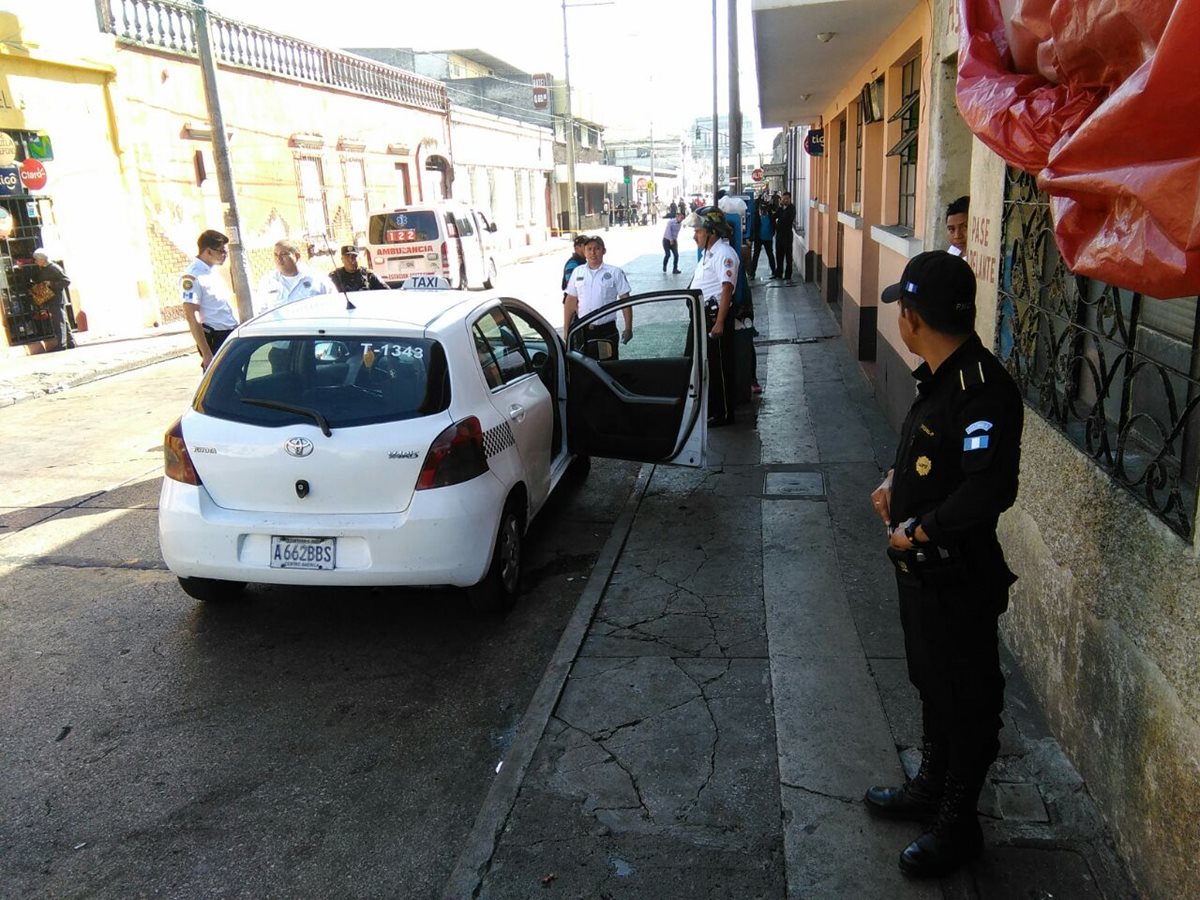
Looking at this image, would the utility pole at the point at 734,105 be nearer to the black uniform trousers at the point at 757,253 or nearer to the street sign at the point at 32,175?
the black uniform trousers at the point at 757,253

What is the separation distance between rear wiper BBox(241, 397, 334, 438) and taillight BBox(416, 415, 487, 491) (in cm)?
49

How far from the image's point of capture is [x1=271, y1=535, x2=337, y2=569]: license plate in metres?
4.27

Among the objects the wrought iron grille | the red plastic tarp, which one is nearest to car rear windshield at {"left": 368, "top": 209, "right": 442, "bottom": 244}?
the wrought iron grille

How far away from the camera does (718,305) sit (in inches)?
321

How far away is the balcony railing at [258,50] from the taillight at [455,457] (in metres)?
15.9

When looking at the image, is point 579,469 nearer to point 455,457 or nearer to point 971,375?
point 455,457

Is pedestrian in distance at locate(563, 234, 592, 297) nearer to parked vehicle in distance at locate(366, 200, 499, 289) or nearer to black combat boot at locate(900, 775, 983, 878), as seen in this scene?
black combat boot at locate(900, 775, 983, 878)

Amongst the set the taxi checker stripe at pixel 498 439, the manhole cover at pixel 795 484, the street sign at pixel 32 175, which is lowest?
the manhole cover at pixel 795 484

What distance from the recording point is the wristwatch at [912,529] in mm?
2559

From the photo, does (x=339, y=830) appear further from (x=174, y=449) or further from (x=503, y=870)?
(x=174, y=449)

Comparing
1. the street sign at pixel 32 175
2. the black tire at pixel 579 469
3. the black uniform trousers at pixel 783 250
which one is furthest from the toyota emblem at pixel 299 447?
the black uniform trousers at pixel 783 250

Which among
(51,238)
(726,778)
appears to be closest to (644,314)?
(51,238)

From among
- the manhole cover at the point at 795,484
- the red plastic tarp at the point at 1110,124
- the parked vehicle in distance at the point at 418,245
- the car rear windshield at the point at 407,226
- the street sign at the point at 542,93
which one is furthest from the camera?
the street sign at the point at 542,93

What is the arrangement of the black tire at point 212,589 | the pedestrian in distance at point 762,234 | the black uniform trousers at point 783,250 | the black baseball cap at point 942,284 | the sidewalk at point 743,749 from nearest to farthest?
the black baseball cap at point 942,284 → the sidewalk at point 743,749 → the black tire at point 212,589 → the pedestrian in distance at point 762,234 → the black uniform trousers at point 783,250
